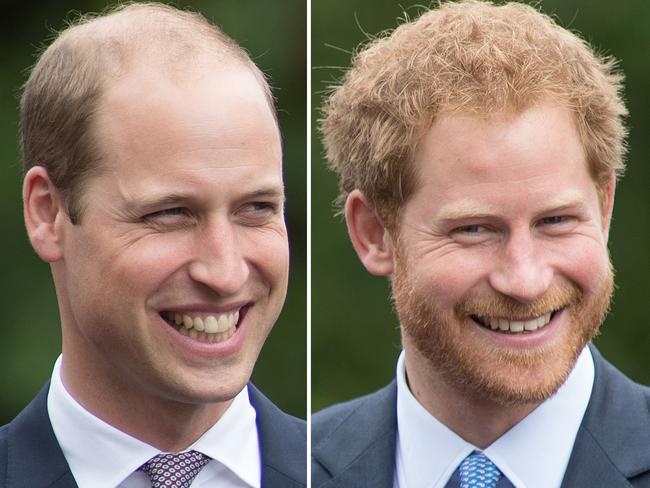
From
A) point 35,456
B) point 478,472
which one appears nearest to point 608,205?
point 478,472

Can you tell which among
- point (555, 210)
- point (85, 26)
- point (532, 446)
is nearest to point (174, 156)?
point (85, 26)

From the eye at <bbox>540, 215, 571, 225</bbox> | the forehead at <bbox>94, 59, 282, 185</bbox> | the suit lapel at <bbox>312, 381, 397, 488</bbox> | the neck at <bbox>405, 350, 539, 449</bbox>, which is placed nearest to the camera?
the forehead at <bbox>94, 59, 282, 185</bbox>

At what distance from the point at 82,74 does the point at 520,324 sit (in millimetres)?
849

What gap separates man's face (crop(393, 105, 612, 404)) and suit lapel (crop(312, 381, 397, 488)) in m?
0.21

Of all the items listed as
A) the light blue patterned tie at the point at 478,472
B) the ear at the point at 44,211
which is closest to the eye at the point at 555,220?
the light blue patterned tie at the point at 478,472

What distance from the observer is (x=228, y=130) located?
2227 mm

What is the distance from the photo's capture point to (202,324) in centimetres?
226

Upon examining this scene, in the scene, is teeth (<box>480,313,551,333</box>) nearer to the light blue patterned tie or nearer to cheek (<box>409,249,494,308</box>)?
cheek (<box>409,249,494,308</box>)

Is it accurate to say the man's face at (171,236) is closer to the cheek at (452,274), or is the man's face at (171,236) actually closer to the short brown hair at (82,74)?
the short brown hair at (82,74)

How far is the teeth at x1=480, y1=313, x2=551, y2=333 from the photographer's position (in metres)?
2.30

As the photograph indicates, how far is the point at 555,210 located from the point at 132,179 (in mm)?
706

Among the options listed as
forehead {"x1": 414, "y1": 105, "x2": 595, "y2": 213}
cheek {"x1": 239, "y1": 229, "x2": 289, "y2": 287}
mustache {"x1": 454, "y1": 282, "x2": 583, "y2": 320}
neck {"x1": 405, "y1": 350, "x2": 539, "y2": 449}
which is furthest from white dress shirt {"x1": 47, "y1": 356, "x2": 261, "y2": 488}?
forehead {"x1": 414, "y1": 105, "x2": 595, "y2": 213}

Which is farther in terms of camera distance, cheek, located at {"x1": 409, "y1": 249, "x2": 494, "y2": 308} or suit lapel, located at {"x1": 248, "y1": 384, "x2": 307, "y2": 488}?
suit lapel, located at {"x1": 248, "y1": 384, "x2": 307, "y2": 488}

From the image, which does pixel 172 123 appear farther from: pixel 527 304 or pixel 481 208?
pixel 527 304
